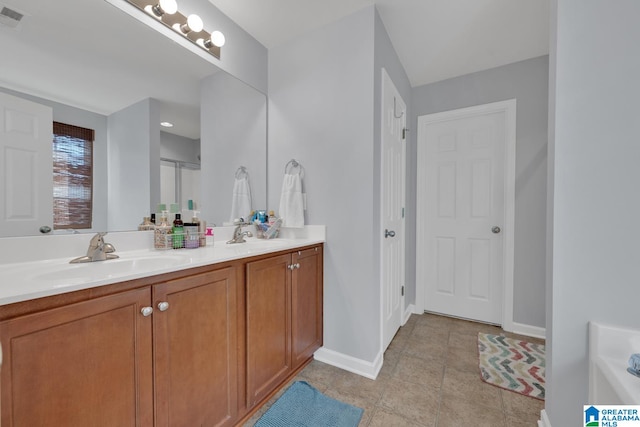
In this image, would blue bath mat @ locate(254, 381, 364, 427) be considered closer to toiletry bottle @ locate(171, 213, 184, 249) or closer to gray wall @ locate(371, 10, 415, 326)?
gray wall @ locate(371, 10, 415, 326)

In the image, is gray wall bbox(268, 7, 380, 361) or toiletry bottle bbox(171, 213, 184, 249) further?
gray wall bbox(268, 7, 380, 361)

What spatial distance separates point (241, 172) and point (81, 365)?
4.74 ft

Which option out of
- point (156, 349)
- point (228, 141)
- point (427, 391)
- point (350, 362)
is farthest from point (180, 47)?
point (427, 391)

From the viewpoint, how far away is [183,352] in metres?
0.96

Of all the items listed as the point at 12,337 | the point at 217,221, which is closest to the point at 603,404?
the point at 12,337

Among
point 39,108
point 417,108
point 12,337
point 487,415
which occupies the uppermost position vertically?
point 417,108

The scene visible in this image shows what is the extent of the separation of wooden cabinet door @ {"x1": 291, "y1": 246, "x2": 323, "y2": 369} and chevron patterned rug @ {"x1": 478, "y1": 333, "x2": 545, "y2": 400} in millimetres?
1135

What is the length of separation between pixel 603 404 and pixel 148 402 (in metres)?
1.60

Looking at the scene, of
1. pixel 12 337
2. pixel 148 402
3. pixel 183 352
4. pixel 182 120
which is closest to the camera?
pixel 12 337

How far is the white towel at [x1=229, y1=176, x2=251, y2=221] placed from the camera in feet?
6.23

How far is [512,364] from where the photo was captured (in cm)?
176

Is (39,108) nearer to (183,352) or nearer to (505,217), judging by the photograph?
(183,352)

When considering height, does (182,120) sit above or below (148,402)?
above

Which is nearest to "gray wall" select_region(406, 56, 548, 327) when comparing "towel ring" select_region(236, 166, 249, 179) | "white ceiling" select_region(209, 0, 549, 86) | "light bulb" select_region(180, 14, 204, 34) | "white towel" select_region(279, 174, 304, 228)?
"white ceiling" select_region(209, 0, 549, 86)
